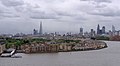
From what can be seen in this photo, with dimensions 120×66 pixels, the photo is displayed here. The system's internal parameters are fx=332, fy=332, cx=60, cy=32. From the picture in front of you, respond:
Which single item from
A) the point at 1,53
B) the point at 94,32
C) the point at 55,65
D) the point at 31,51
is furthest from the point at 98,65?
the point at 94,32

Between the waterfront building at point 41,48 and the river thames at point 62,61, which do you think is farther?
the waterfront building at point 41,48

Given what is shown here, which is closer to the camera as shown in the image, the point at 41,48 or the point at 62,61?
the point at 62,61

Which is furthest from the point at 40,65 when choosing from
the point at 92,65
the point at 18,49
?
the point at 18,49

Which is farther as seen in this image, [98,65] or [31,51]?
[31,51]

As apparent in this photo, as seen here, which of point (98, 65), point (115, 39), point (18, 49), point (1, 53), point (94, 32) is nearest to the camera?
point (98, 65)

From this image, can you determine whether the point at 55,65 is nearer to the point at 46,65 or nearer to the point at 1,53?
the point at 46,65

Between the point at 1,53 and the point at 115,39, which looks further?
the point at 115,39

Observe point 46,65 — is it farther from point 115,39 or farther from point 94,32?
point 94,32

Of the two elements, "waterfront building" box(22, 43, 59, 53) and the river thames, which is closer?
the river thames

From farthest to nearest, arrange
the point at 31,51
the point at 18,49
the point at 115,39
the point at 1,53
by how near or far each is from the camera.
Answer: the point at 115,39 < the point at 18,49 < the point at 31,51 < the point at 1,53
